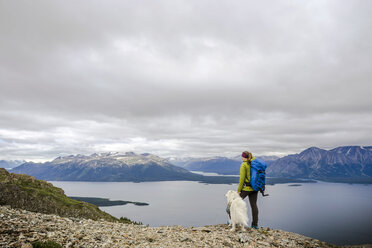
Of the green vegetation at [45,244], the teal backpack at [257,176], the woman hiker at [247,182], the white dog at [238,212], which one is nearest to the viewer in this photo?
the green vegetation at [45,244]

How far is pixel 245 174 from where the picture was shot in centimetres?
1297

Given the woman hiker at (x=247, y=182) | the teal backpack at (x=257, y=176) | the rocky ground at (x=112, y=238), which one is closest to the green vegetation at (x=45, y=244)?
the rocky ground at (x=112, y=238)

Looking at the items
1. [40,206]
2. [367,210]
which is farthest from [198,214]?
[40,206]

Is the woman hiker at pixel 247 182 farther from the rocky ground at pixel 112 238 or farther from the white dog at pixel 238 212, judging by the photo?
the rocky ground at pixel 112 238

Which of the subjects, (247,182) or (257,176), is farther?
(247,182)

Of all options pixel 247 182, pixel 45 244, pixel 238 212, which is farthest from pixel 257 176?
pixel 45 244

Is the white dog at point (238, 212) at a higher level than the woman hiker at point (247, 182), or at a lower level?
lower

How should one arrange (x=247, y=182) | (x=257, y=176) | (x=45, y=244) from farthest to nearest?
(x=247, y=182) < (x=257, y=176) < (x=45, y=244)

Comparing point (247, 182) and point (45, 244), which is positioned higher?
point (247, 182)

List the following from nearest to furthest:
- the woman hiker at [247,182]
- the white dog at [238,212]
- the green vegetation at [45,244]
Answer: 1. the green vegetation at [45,244]
2. the white dog at [238,212]
3. the woman hiker at [247,182]

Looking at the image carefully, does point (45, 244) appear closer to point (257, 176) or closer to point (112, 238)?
point (112, 238)

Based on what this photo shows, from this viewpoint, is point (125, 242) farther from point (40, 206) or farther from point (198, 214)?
point (198, 214)

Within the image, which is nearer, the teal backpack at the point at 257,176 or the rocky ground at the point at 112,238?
the rocky ground at the point at 112,238

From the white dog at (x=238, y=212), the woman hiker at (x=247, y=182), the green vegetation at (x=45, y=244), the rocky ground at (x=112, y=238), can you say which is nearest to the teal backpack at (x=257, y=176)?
the woman hiker at (x=247, y=182)
